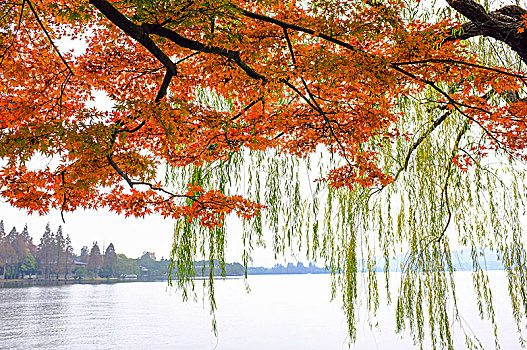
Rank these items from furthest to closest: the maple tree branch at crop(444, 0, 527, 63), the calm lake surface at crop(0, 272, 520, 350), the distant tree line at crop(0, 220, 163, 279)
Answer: the distant tree line at crop(0, 220, 163, 279)
the calm lake surface at crop(0, 272, 520, 350)
the maple tree branch at crop(444, 0, 527, 63)

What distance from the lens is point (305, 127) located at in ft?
11.7

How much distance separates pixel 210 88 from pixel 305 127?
907mm

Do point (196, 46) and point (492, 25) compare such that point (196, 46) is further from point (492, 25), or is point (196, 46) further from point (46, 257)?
point (46, 257)

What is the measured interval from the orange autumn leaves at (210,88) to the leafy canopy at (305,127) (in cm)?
2

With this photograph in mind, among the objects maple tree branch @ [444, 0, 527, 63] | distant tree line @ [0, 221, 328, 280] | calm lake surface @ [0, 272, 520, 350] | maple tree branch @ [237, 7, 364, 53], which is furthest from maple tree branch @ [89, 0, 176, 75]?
distant tree line @ [0, 221, 328, 280]

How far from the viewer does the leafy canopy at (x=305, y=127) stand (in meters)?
2.79

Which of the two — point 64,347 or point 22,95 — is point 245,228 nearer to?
point 22,95

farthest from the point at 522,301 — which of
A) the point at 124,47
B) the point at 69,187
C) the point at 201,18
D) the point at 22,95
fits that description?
the point at 22,95

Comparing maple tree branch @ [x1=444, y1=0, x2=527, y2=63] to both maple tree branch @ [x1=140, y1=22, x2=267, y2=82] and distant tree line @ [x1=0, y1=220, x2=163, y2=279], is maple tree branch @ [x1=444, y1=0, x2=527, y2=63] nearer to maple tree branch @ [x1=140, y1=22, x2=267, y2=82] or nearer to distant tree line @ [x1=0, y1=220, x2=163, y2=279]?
maple tree branch @ [x1=140, y1=22, x2=267, y2=82]

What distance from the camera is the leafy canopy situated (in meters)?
2.79

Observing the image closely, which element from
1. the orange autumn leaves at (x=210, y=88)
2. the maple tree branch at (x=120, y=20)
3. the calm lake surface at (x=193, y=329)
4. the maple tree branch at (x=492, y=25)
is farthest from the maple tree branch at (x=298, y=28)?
the calm lake surface at (x=193, y=329)

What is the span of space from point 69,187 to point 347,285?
247 centimetres

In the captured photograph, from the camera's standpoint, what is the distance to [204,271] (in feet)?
11.2

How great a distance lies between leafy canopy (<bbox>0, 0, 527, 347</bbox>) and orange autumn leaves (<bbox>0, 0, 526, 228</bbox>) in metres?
0.02
